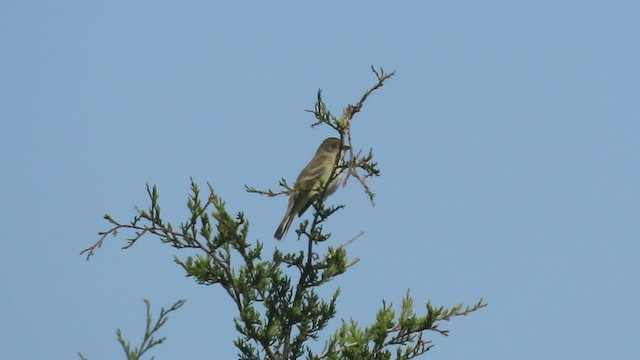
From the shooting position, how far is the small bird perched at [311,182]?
9844 mm

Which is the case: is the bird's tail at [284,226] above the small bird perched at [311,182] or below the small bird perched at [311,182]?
below

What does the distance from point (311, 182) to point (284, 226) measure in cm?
75

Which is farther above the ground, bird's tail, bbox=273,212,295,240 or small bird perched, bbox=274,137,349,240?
small bird perched, bbox=274,137,349,240

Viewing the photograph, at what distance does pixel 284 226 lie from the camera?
9.91 meters

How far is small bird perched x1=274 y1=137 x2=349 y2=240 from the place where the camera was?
32.3 ft

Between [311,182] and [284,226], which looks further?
[311,182]

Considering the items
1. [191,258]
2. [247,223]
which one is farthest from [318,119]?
[191,258]

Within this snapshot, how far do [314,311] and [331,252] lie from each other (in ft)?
1.57

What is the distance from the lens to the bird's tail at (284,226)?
9.81 m

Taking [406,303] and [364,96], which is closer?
[364,96]

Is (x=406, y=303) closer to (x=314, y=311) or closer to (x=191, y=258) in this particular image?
(x=314, y=311)

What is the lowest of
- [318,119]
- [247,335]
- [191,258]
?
[247,335]

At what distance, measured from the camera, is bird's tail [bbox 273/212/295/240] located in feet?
32.2

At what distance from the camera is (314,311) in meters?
7.29
